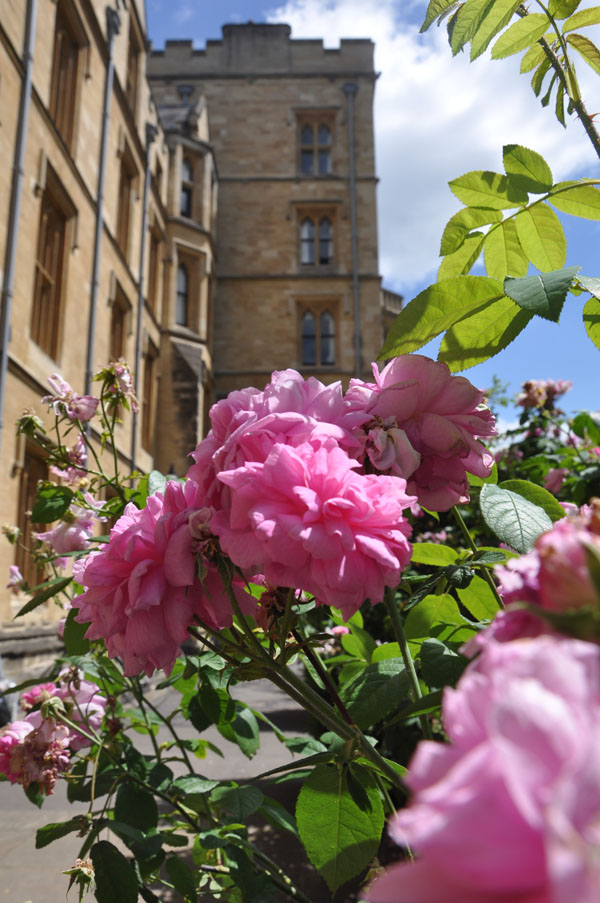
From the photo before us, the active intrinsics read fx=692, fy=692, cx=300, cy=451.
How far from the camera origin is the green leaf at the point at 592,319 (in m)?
0.65

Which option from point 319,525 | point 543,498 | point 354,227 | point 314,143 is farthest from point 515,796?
point 314,143

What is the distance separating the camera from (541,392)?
3.37m

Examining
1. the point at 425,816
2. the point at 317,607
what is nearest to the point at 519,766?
the point at 425,816

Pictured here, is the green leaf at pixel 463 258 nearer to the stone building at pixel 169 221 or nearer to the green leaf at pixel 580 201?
the green leaf at pixel 580 201

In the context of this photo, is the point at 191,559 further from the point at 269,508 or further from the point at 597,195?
the point at 597,195

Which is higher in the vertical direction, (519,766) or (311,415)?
(311,415)

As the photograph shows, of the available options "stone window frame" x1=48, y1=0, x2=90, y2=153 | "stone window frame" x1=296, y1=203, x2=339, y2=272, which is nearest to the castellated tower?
"stone window frame" x1=296, y1=203, x2=339, y2=272

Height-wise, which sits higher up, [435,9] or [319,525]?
[435,9]

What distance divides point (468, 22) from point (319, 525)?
1.89 ft

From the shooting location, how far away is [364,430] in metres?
0.57

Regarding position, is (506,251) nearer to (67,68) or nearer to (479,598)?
(479,598)

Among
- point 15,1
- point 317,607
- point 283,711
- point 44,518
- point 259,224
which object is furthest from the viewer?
point 259,224

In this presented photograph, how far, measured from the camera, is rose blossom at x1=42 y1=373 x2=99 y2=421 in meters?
1.48

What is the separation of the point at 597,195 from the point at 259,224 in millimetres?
17807
